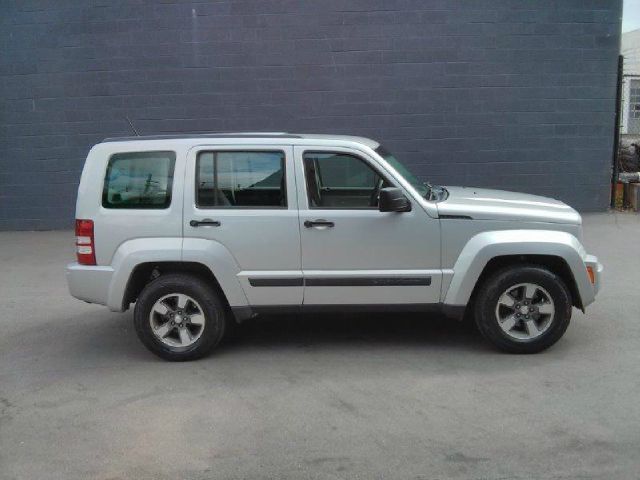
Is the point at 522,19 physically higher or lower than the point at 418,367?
higher

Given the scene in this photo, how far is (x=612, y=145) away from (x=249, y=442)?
9817 millimetres

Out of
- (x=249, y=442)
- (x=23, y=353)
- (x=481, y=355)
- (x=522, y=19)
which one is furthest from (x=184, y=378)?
(x=522, y=19)

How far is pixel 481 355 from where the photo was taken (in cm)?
545

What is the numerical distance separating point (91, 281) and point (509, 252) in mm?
3346

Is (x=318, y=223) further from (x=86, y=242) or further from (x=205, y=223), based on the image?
(x=86, y=242)

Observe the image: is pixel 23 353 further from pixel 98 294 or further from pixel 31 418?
pixel 31 418

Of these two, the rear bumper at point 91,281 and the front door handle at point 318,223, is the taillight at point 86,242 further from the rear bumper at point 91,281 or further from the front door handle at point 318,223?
the front door handle at point 318,223

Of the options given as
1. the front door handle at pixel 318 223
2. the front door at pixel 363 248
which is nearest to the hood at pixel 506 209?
the front door at pixel 363 248

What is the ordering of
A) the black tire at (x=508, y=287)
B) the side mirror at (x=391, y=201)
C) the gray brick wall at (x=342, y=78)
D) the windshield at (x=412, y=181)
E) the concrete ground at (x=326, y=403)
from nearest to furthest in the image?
the concrete ground at (x=326, y=403) → the side mirror at (x=391, y=201) → the black tire at (x=508, y=287) → the windshield at (x=412, y=181) → the gray brick wall at (x=342, y=78)

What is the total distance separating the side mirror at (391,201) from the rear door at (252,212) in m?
0.70

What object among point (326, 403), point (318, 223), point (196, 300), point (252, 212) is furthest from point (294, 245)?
point (326, 403)

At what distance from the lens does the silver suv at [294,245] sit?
530 cm

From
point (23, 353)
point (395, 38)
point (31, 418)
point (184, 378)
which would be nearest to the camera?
point (31, 418)

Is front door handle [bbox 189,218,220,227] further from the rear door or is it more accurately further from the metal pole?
the metal pole
